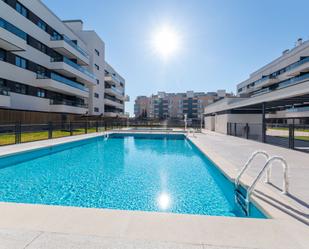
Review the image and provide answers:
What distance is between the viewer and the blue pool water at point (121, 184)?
5156mm

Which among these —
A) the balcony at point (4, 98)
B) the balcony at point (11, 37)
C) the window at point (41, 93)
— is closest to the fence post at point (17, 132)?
the balcony at point (4, 98)

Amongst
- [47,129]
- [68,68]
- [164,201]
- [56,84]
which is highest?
[68,68]

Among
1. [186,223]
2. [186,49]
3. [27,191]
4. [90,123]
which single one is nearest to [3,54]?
[90,123]

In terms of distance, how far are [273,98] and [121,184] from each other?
10.7m

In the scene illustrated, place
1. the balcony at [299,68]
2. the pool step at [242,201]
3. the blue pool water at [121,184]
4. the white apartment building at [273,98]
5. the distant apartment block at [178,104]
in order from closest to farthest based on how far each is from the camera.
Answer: the pool step at [242,201] < the blue pool water at [121,184] < the white apartment building at [273,98] < the balcony at [299,68] < the distant apartment block at [178,104]

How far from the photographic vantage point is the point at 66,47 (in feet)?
88.1

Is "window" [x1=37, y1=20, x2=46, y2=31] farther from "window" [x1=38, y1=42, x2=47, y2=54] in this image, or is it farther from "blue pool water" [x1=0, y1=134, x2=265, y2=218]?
"blue pool water" [x1=0, y1=134, x2=265, y2=218]

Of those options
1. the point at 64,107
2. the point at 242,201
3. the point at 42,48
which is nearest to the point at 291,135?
the point at 242,201

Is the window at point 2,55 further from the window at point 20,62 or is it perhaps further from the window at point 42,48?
the window at point 42,48

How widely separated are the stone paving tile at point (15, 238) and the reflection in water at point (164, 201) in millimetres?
2975

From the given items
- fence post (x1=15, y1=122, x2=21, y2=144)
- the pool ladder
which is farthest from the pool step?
fence post (x1=15, y1=122, x2=21, y2=144)

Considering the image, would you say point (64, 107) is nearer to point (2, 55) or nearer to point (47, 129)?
point (47, 129)

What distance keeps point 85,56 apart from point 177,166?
102 feet

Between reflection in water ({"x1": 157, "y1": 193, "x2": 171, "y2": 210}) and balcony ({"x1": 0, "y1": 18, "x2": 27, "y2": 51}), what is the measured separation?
66.4 feet
